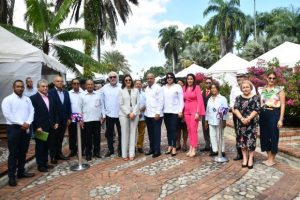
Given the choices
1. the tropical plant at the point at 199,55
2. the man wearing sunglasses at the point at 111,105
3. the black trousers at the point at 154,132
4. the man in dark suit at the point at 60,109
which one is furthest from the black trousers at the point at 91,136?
the tropical plant at the point at 199,55

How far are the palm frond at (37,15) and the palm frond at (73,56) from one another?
3.81 feet

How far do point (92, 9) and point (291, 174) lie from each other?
15.3 m

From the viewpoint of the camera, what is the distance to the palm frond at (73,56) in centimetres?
1502

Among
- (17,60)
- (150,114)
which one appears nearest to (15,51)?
(17,60)

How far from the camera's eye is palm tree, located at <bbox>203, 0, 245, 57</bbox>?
40656mm

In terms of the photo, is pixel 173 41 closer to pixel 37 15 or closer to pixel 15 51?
pixel 37 15

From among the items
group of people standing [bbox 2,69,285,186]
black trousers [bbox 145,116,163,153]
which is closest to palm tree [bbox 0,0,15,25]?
group of people standing [bbox 2,69,285,186]

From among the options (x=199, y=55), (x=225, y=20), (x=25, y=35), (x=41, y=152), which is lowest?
(x=41, y=152)

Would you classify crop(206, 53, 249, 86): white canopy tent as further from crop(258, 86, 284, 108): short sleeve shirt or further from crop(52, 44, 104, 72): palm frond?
crop(258, 86, 284, 108): short sleeve shirt

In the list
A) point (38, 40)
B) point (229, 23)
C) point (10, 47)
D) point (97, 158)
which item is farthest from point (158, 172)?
point (229, 23)

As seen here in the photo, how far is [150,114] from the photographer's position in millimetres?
7191

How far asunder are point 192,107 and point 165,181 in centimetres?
216

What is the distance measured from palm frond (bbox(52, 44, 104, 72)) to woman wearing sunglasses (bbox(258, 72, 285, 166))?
34.2 feet

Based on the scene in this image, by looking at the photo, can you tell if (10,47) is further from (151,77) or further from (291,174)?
(291,174)
